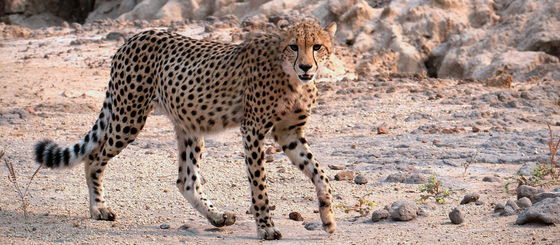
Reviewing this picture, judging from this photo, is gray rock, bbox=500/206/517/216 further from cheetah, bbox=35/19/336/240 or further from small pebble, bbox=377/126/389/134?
small pebble, bbox=377/126/389/134

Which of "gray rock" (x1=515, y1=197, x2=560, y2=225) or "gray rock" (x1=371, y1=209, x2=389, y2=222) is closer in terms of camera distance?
"gray rock" (x1=515, y1=197, x2=560, y2=225)

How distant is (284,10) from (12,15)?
278 inches

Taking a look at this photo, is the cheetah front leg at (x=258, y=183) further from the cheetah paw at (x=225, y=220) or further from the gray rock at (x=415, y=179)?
the gray rock at (x=415, y=179)

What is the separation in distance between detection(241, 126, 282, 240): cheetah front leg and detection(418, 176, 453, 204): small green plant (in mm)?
1290

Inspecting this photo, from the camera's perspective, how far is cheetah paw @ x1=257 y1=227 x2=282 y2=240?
5828 millimetres

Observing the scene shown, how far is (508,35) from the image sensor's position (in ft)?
43.6

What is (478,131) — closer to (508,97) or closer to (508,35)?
(508,97)

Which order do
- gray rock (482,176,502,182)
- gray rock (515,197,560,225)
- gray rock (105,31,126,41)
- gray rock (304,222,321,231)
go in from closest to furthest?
1. gray rock (515,197,560,225)
2. gray rock (304,222,321,231)
3. gray rock (482,176,502,182)
4. gray rock (105,31,126,41)

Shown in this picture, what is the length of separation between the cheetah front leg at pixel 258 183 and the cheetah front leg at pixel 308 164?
222 millimetres

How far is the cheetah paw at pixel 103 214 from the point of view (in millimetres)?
6531

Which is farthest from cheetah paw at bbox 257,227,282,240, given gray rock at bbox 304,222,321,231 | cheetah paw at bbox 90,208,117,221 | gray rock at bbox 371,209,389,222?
cheetah paw at bbox 90,208,117,221

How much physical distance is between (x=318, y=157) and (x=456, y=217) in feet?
9.14

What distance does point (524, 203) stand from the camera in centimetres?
621

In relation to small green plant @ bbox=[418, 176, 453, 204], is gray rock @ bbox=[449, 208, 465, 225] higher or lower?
higher
